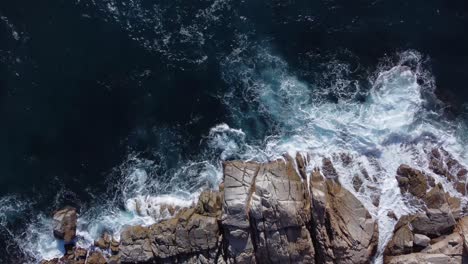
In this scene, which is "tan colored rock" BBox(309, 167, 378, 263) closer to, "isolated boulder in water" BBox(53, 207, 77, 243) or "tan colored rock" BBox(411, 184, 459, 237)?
"tan colored rock" BBox(411, 184, 459, 237)

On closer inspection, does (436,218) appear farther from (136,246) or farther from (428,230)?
(136,246)

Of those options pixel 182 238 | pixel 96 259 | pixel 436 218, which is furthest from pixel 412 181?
pixel 96 259

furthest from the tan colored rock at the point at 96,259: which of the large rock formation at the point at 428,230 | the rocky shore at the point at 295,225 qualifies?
the large rock formation at the point at 428,230

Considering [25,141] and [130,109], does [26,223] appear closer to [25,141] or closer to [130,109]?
[25,141]

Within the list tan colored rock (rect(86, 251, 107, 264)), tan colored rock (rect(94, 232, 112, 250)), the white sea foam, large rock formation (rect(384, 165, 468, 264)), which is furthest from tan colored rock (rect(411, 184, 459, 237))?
tan colored rock (rect(86, 251, 107, 264))

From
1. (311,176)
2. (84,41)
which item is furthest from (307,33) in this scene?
(84,41)

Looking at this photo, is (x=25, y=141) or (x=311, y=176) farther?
(x=25, y=141)
